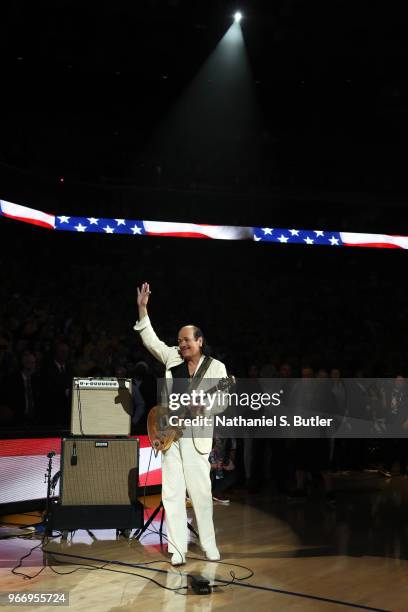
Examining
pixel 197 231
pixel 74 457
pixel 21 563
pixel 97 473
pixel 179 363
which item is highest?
pixel 197 231

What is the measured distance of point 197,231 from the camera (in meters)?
14.1

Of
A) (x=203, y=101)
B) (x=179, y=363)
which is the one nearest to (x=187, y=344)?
(x=179, y=363)

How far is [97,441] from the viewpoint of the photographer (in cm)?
532

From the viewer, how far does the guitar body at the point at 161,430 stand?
15.4 ft

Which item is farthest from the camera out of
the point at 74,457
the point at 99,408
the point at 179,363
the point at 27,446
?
the point at 27,446

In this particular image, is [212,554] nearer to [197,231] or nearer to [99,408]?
[99,408]

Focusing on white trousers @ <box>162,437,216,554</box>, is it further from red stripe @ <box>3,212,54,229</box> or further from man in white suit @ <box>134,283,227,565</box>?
red stripe @ <box>3,212,54,229</box>

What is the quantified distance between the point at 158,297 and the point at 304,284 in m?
3.76

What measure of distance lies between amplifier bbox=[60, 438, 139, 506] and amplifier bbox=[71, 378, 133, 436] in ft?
0.29

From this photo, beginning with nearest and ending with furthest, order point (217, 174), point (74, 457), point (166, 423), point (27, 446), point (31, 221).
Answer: point (166, 423) < point (74, 457) < point (27, 446) < point (31, 221) < point (217, 174)

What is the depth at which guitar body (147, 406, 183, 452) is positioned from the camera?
15.4 ft

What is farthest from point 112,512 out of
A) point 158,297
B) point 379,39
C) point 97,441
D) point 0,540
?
point 158,297

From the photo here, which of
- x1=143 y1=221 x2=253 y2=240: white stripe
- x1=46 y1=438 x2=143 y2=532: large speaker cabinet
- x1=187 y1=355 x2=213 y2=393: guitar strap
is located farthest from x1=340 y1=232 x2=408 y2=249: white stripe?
x1=187 y1=355 x2=213 y2=393: guitar strap

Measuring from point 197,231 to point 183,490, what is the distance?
9735 mm
